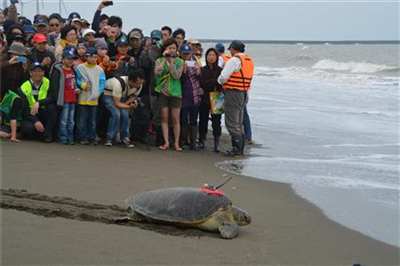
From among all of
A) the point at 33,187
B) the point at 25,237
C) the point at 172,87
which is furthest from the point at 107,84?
the point at 25,237

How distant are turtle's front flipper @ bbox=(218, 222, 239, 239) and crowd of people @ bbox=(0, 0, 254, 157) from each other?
3891 mm

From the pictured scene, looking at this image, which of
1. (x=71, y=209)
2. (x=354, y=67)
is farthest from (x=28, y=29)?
(x=354, y=67)

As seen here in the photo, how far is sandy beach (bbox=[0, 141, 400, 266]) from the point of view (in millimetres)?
3531

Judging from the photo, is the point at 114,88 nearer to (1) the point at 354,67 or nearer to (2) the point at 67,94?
(2) the point at 67,94

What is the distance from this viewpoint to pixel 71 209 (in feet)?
14.7

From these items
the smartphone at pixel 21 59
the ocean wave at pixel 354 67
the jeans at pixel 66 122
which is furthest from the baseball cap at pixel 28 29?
the ocean wave at pixel 354 67

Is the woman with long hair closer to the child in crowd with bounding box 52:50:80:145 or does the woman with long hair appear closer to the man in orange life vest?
the man in orange life vest

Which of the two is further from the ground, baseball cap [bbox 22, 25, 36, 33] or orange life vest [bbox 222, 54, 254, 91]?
baseball cap [bbox 22, 25, 36, 33]

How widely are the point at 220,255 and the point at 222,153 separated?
4.57 metres

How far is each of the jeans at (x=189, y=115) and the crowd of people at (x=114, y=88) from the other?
0.02m

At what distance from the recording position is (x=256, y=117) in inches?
500

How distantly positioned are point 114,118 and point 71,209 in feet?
11.3

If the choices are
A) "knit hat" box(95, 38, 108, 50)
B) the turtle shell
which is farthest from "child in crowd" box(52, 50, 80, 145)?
the turtle shell

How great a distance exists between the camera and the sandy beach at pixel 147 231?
139 inches
